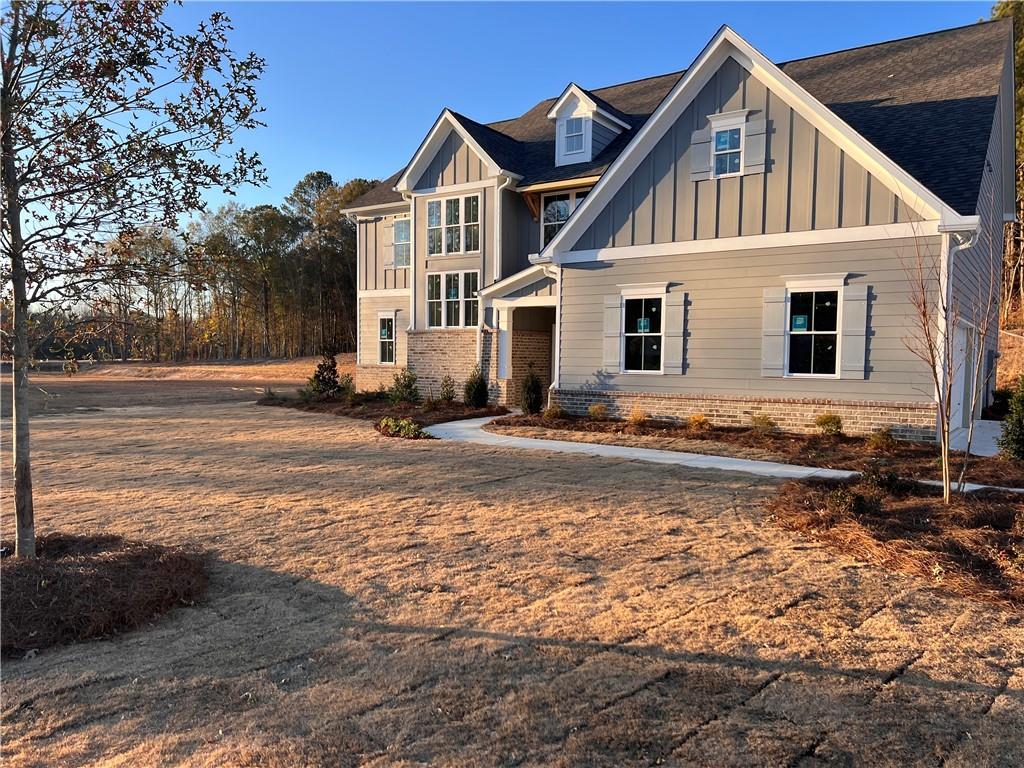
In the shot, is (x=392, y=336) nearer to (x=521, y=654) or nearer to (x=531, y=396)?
(x=531, y=396)

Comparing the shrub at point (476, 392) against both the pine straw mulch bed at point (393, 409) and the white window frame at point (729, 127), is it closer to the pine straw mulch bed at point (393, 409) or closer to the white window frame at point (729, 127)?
the pine straw mulch bed at point (393, 409)

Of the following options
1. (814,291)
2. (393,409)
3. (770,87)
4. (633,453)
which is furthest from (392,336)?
(814,291)

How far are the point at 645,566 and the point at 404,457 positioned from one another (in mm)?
5956

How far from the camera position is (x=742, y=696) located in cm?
330

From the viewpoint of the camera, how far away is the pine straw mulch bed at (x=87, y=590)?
160 inches

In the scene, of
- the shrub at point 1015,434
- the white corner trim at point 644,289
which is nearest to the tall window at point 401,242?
the white corner trim at point 644,289

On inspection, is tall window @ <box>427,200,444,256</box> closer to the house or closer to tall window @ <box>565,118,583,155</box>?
the house

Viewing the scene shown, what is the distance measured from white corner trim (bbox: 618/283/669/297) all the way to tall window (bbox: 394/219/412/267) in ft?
32.8

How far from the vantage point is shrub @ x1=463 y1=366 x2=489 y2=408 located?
703 inches

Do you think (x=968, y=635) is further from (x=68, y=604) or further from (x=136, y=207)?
(x=136, y=207)

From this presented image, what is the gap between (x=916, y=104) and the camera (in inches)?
544

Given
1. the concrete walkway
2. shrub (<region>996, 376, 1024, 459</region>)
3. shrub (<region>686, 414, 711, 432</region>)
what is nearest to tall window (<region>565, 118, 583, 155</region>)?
the concrete walkway

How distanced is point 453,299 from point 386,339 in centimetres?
383

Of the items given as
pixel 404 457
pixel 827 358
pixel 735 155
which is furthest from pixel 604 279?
pixel 404 457
